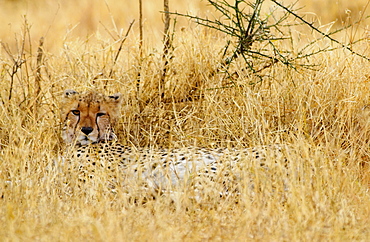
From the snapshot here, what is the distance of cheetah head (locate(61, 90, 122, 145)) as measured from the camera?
4207 mm

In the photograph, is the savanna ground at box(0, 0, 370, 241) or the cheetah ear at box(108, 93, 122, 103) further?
the cheetah ear at box(108, 93, 122, 103)

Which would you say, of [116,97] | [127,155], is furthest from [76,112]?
[127,155]

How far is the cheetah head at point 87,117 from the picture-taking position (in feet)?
13.8

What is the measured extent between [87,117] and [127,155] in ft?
1.23

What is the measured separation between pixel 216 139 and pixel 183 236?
1.88 meters

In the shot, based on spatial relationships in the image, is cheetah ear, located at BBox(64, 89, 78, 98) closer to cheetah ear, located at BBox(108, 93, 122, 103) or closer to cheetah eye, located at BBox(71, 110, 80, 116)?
cheetah eye, located at BBox(71, 110, 80, 116)

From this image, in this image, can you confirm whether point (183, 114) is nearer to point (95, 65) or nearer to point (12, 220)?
point (95, 65)

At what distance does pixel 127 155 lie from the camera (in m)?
4.16

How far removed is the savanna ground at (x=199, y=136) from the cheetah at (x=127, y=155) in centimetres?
17

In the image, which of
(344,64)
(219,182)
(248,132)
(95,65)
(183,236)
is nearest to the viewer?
(183,236)

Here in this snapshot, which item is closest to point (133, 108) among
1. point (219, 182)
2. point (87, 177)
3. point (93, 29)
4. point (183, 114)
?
point (183, 114)

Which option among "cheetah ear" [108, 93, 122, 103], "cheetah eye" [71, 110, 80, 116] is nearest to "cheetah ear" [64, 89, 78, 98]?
"cheetah eye" [71, 110, 80, 116]

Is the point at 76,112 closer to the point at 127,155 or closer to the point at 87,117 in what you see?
the point at 87,117

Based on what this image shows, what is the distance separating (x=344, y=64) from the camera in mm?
4863
